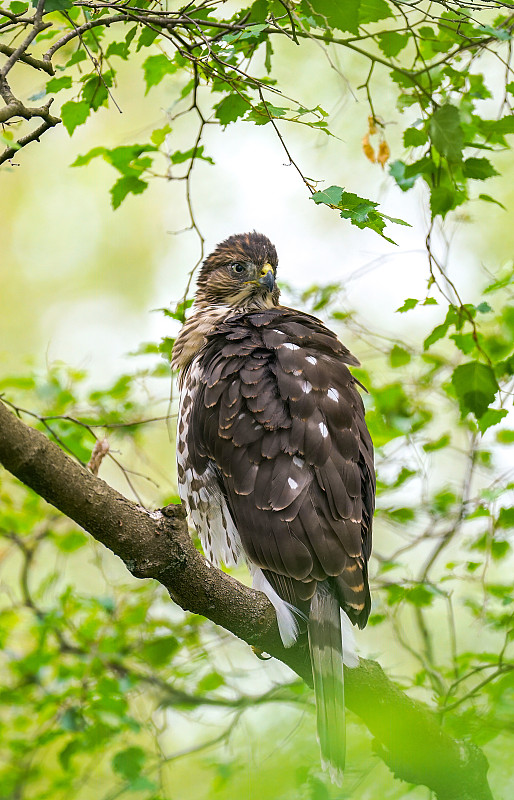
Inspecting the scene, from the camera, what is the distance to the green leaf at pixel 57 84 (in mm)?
3422

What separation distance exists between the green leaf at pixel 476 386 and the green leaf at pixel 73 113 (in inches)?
76.5

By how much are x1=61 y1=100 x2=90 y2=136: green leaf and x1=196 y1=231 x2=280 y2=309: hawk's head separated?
5.93ft

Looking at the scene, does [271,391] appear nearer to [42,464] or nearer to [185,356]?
[185,356]

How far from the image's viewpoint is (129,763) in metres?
4.65

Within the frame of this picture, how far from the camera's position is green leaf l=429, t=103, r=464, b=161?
2.61 meters

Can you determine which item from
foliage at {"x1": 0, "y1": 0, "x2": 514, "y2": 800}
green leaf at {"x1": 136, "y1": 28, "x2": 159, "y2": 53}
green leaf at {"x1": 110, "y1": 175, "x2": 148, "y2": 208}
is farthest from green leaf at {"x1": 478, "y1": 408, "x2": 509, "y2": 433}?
green leaf at {"x1": 136, "y1": 28, "x2": 159, "y2": 53}

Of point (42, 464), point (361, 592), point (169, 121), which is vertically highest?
point (169, 121)

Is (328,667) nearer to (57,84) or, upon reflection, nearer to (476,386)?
(476,386)

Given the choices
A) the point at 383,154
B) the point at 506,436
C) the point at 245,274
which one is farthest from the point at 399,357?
the point at 383,154

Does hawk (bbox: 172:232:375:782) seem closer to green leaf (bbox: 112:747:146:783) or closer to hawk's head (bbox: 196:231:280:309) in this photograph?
hawk's head (bbox: 196:231:280:309)

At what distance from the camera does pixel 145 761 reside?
4934 mm

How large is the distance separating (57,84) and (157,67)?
0.56m

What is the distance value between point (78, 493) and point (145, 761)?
3.05 m

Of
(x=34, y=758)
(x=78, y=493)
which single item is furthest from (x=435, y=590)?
(x=34, y=758)
